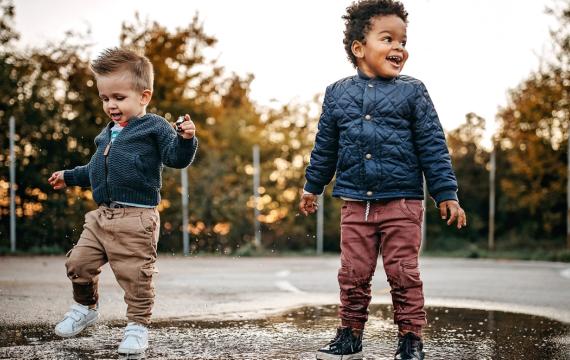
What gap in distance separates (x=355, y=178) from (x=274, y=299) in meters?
2.68

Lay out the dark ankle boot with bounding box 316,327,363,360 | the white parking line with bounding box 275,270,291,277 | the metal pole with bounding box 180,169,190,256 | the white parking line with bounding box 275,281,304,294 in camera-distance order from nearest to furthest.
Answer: the dark ankle boot with bounding box 316,327,363,360 < the white parking line with bounding box 275,281,304,294 < the white parking line with bounding box 275,270,291,277 < the metal pole with bounding box 180,169,190,256

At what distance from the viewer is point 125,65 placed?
3609 millimetres

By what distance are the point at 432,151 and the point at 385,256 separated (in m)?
0.53

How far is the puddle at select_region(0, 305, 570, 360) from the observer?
3414 millimetres

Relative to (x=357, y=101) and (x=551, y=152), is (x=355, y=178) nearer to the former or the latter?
(x=357, y=101)

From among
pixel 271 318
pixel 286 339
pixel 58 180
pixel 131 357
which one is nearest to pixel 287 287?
→ pixel 271 318

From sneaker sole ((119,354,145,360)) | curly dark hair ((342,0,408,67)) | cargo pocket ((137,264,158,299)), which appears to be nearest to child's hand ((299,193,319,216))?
curly dark hair ((342,0,408,67))

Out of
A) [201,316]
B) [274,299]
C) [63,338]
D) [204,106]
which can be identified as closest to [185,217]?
[204,106]

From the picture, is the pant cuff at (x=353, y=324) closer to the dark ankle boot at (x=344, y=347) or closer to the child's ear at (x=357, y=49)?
the dark ankle boot at (x=344, y=347)

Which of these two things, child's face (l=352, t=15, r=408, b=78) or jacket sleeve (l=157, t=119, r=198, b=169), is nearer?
jacket sleeve (l=157, t=119, r=198, b=169)

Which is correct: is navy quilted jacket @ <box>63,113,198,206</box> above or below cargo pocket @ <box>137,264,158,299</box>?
above

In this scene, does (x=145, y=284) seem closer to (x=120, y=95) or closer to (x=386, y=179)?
(x=120, y=95)

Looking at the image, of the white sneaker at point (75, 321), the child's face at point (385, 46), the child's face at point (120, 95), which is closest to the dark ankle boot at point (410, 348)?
the child's face at point (385, 46)

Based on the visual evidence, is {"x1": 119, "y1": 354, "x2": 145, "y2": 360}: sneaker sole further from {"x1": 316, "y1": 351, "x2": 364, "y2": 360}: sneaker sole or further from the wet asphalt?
{"x1": 316, "y1": 351, "x2": 364, "y2": 360}: sneaker sole
